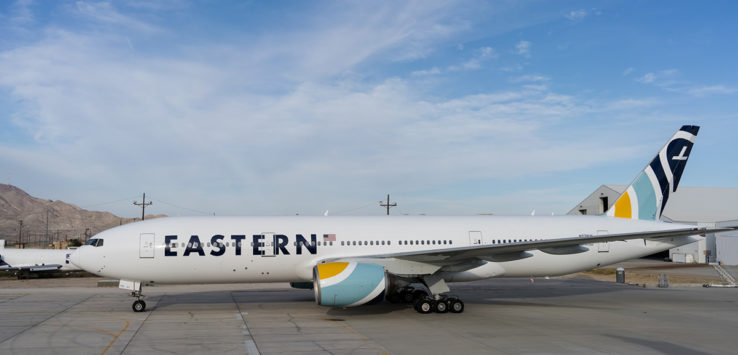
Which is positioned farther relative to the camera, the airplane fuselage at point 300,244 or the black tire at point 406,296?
the black tire at point 406,296

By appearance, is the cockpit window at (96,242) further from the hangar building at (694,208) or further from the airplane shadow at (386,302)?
the hangar building at (694,208)

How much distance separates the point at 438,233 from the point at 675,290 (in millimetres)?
15061

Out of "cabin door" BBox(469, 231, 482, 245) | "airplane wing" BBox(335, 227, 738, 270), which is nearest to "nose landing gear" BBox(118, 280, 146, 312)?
"airplane wing" BBox(335, 227, 738, 270)

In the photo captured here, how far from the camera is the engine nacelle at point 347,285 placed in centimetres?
1552

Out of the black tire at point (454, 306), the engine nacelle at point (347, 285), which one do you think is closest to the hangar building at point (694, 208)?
the black tire at point (454, 306)

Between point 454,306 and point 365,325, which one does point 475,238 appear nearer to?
point 454,306

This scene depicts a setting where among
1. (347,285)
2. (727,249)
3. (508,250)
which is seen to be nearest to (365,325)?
(347,285)

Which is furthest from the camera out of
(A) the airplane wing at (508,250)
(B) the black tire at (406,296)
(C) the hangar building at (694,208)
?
(C) the hangar building at (694,208)

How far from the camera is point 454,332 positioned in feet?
46.4

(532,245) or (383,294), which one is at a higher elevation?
(532,245)

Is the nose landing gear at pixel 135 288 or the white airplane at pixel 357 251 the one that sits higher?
the white airplane at pixel 357 251

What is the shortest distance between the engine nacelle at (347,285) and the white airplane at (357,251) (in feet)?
0.10

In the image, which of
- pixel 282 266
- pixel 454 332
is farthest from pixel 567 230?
pixel 282 266

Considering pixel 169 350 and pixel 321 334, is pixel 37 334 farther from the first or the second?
pixel 321 334
